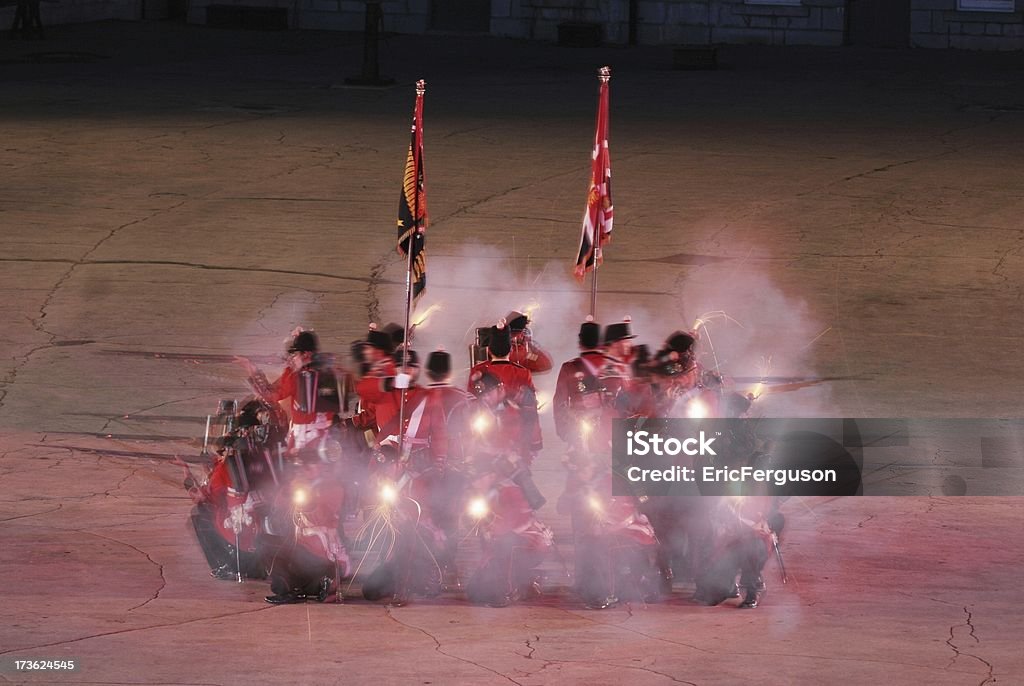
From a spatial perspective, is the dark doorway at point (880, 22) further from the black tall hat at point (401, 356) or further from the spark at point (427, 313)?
the black tall hat at point (401, 356)

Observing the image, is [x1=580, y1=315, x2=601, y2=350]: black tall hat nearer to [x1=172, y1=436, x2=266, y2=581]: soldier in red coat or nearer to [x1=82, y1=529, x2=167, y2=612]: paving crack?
[x1=172, y1=436, x2=266, y2=581]: soldier in red coat

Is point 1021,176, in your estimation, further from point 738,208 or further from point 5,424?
point 5,424

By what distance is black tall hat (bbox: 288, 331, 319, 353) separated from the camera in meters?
10.5

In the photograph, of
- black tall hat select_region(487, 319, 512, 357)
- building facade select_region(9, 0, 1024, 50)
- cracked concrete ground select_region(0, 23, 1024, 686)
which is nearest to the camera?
cracked concrete ground select_region(0, 23, 1024, 686)

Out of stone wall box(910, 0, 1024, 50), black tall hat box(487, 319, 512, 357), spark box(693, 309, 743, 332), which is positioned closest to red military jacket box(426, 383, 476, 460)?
black tall hat box(487, 319, 512, 357)

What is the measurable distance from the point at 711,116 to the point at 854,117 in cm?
252

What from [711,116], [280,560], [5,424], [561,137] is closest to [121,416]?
[5,424]

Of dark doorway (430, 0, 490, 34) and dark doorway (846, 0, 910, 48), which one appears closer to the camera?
dark doorway (846, 0, 910, 48)

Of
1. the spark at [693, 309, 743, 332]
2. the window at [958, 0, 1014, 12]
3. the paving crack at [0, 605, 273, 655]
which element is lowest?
the paving crack at [0, 605, 273, 655]

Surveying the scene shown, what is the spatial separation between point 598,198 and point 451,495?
11.4 ft

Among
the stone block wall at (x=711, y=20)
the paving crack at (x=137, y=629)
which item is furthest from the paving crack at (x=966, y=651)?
the stone block wall at (x=711, y=20)

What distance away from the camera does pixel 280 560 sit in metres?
9.71

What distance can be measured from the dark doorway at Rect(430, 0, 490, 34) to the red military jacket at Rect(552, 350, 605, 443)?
31018 millimetres

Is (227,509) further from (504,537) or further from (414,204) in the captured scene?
(414,204)
